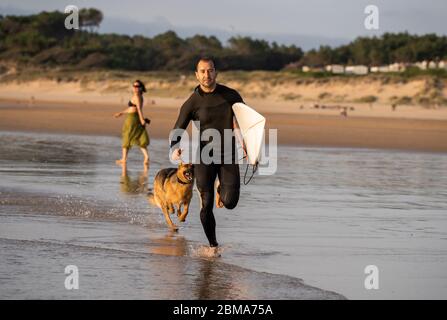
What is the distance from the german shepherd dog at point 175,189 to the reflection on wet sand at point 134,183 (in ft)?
8.58

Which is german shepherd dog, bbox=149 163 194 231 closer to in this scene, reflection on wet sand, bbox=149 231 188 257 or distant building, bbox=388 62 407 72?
reflection on wet sand, bbox=149 231 188 257

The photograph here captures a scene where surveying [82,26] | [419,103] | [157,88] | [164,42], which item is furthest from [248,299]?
[82,26]

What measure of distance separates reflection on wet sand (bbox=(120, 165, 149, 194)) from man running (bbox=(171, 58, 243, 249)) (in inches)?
163

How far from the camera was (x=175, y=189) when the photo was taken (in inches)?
388

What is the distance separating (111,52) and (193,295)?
67.2 m

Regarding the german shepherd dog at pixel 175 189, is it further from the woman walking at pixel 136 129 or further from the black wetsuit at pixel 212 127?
the woman walking at pixel 136 129

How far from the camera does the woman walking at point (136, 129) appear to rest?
1655 centimetres

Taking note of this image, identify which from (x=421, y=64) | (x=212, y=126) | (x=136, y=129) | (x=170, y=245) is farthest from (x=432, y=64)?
(x=212, y=126)

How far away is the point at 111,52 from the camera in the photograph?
73.2 m

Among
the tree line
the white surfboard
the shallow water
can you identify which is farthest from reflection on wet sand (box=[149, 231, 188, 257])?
the tree line

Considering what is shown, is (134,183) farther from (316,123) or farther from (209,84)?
(316,123)

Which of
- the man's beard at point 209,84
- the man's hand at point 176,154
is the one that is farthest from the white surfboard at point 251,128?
the man's hand at point 176,154

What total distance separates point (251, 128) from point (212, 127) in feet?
1.12
